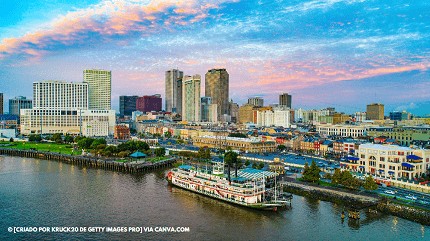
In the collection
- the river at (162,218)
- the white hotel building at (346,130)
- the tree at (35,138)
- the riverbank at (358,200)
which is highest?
the white hotel building at (346,130)

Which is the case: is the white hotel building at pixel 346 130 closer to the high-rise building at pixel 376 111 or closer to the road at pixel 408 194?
the road at pixel 408 194

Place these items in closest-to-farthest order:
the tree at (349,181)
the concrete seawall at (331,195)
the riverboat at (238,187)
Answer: the concrete seawall at (331,195) → the riverboat at (238,187) → the tree at (349,181)

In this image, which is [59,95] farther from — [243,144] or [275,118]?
[275,118]

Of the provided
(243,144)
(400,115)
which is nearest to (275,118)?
(400,115)

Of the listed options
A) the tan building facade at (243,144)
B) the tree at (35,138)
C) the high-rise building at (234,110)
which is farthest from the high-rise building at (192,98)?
the tan building facade at (243,144)

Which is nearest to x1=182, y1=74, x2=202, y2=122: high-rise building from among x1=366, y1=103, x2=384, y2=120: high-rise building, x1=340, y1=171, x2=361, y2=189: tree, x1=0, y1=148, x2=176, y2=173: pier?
x1=366, y1=103, x2=384, y2=120: high-rise building

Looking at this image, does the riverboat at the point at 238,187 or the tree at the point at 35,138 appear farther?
the tree at the point at 35,138

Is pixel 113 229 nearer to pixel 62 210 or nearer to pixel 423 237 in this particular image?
pixel 62 210
